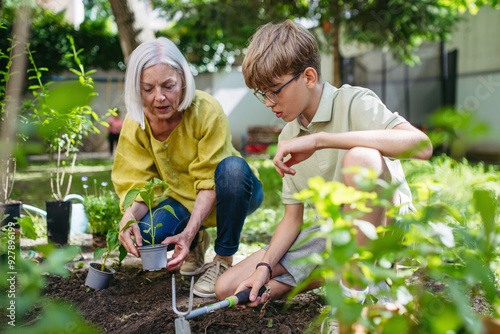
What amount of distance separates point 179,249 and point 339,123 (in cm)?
86

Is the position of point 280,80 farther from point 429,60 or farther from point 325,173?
point 429,60

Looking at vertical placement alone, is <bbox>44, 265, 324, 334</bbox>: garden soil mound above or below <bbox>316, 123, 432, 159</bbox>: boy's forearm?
below

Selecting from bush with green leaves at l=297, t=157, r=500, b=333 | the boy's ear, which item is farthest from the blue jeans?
bush with green leaves at l=297, t=157, r=500, b=333

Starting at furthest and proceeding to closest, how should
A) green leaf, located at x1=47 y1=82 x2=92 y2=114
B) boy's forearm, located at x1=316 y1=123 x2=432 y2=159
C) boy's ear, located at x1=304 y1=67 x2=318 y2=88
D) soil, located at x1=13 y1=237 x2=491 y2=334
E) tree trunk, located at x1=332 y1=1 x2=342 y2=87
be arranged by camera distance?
tree trunk, located at x1=332 y1=1 x2=342 y2=87
boy's ear, located at x1=304 y1=67 x2=318 y2=88
soil, located at x1=13 y1=237 x2=491 y2=334
boy's forearm, located at x1=316 y1=123 x2=432 y2=159
green leaf, located at x1=47 y1=82 x2=92 y2=114

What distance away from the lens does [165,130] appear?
84.4 inches

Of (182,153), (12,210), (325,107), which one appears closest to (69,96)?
(325,107)

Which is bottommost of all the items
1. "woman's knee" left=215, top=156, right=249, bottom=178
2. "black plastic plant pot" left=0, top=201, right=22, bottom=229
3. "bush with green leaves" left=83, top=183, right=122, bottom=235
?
"bush with green leaves" left=83, top=183, right=122, bottom=235

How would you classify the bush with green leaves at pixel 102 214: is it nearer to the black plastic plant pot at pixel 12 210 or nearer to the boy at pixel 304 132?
the black plastic plant pot at pixel 12 210

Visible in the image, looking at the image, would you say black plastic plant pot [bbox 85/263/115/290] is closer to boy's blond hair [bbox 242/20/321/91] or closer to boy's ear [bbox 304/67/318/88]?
boy's blond hair [bbox 242/20/321/91]

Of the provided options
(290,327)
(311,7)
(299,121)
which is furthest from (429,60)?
(290,327)

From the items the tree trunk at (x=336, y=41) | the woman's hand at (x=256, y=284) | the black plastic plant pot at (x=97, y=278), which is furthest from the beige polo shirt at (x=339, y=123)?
the tree trunk at (x=336, y=41)

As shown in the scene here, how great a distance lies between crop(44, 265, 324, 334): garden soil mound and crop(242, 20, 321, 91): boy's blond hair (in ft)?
2.86

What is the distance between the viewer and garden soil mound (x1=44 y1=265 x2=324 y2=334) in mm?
1489

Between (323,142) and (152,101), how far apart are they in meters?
0.97
